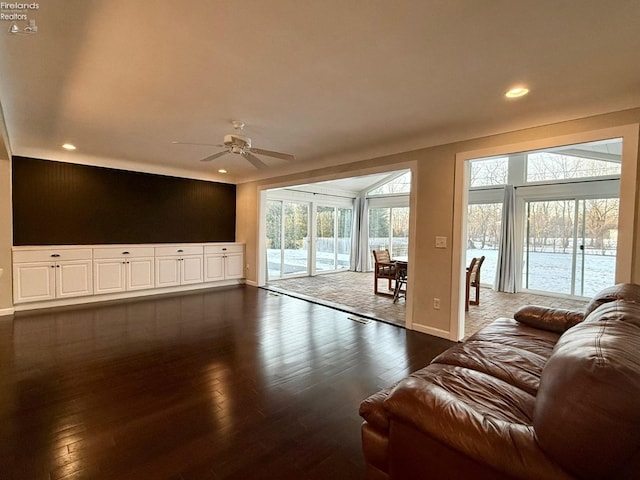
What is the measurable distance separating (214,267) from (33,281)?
9.25ft

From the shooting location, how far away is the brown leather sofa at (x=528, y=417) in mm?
893

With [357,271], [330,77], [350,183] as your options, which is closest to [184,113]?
[330,77]

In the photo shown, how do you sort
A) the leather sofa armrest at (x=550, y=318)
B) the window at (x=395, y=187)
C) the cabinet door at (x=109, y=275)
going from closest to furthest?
the leather sofa armrest at (x=550, y=318) → the cabinet door at (x=109, y=275) → the window at (x=395, y=187)

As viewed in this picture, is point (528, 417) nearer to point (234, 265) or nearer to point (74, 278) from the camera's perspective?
point (74, 278)

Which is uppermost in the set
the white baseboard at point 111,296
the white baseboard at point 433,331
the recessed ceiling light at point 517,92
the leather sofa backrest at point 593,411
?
the recessed ceiling light at point 517,92

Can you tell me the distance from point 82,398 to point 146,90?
8.17 ft

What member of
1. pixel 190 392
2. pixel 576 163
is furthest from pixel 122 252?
pixel 576 163

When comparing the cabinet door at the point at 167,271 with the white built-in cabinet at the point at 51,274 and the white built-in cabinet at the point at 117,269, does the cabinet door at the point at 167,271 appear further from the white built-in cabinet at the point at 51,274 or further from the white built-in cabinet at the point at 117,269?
the white built-in cabinet at the point at 51,274

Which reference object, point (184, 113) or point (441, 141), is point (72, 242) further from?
point (441, 141)

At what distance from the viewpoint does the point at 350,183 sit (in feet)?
28.9

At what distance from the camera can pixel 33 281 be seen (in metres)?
4.58

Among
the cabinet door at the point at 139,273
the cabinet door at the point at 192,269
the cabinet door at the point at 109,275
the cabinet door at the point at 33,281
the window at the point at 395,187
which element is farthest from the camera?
the window at the point at 395,187

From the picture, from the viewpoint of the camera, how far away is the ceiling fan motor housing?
339 cm

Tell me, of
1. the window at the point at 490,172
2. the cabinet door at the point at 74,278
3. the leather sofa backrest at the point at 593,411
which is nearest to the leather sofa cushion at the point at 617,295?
the leather sofa backrest at the point at 593,411
